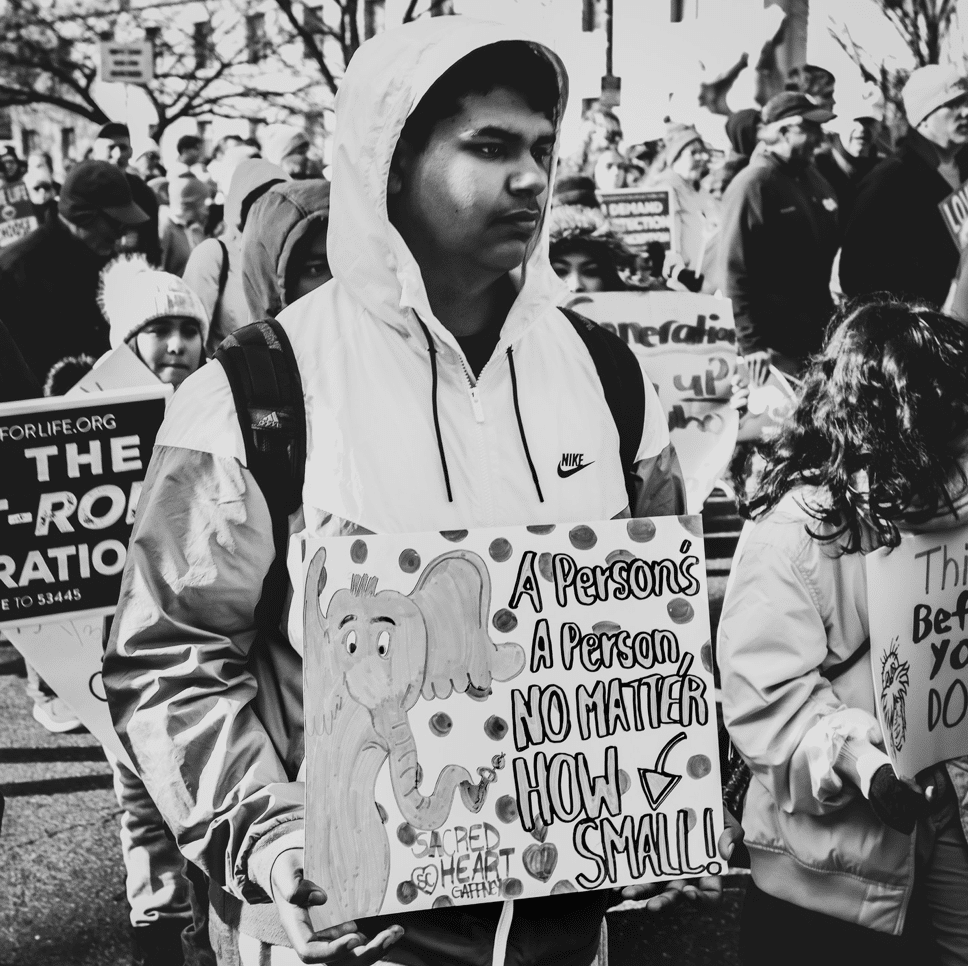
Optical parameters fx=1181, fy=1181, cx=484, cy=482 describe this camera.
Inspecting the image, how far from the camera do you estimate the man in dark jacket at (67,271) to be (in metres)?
2.17

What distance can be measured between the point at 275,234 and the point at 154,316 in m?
0.28

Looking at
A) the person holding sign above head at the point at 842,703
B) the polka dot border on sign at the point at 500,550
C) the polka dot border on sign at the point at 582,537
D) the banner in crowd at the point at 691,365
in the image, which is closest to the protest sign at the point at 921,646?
the person holding sign above head at the point at 842,703

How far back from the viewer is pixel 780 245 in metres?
2.56

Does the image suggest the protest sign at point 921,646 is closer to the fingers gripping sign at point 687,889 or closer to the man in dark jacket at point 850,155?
the fingers gripping sign at point 687,889

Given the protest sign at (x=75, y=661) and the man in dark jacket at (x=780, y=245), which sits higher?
the man in dark jacket at (x=780, y=245)

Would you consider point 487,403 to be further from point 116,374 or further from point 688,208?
point 688,208

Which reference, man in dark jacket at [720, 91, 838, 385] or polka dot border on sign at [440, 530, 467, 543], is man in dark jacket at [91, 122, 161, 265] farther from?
man in dark jacket at [720, 91, 838, 385]

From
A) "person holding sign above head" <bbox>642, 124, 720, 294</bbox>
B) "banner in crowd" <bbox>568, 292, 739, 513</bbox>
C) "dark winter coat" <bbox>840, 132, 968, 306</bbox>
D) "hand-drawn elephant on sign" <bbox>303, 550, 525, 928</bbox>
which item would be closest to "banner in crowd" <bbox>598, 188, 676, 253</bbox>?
"person holding sign above head" <bbox>642, 124, 720, 294</bbox>

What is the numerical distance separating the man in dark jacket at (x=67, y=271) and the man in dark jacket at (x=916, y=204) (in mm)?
1533

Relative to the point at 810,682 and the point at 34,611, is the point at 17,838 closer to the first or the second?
the point at 34,611

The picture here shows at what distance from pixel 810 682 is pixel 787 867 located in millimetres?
395

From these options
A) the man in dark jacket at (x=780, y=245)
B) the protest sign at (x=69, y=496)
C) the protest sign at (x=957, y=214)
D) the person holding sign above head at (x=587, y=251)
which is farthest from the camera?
the protest sign at (x=957, y=214)

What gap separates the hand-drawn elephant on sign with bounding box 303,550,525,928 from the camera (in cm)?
151

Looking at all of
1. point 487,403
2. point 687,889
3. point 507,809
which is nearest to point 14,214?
point 487,403
